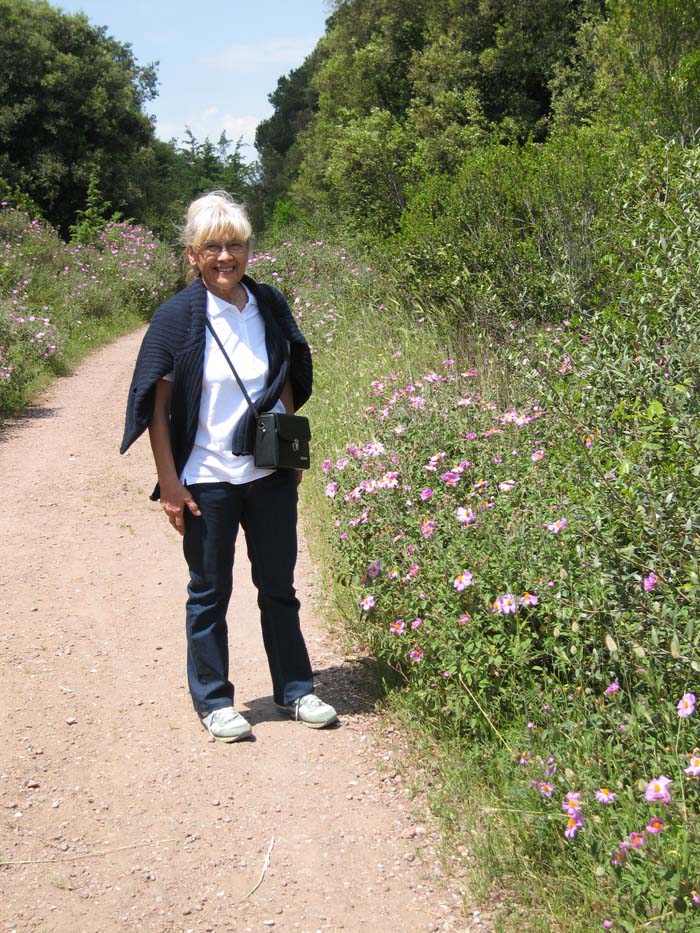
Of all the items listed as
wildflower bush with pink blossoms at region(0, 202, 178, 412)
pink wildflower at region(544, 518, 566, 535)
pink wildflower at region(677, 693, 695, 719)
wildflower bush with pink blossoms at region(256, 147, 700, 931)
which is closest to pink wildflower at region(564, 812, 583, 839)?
wildflower bush with pink blossoms at region(256, 147, 700, 931)

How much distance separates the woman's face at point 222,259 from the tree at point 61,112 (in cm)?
2142

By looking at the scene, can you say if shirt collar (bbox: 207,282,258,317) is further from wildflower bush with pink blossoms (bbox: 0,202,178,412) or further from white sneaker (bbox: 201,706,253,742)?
wildflower bush with pink blossoms (bbox: 0,202,178,412)

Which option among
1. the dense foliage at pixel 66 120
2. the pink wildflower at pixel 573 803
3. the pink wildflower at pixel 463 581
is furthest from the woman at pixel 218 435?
the dense foliage at pixel 66 120

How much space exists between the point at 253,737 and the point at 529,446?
1646mm

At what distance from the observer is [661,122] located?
996 centimetres

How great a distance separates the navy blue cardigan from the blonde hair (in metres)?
0.18

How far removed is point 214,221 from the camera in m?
3.59

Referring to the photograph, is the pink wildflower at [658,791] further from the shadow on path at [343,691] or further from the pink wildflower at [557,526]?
the shadow on path at [343,691]

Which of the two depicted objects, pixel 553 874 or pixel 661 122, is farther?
pixel 661 122

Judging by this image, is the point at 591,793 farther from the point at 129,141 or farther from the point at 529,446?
the point at 129,141

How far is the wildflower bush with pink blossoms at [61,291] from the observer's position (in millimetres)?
10992

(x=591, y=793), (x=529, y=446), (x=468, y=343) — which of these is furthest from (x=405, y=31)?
(x=591, y=793)

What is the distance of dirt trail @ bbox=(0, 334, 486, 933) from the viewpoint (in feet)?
9.46

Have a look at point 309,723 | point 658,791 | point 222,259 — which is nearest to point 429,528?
point 309,723
